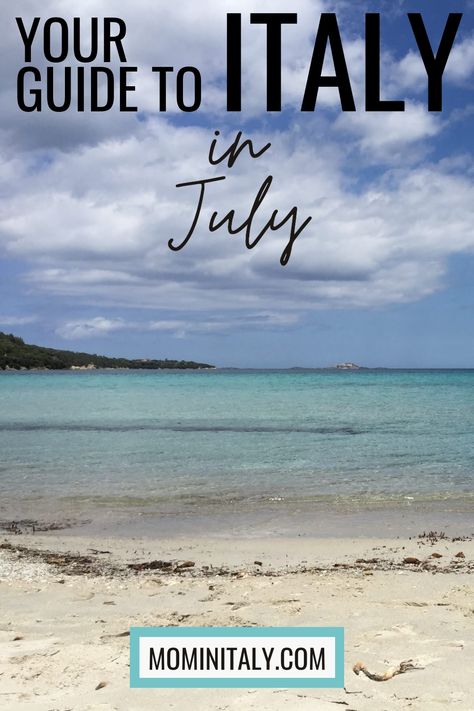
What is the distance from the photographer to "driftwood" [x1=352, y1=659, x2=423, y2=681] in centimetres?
521

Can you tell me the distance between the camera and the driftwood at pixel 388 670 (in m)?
5.21

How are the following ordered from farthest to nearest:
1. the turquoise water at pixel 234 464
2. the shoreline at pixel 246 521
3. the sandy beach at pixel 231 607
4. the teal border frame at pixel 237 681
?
1. the turquoise water at pixel 234 464
2. the shoreline at pixel 246 521
3. the teal border frame at pixel 237 681
4. the sandy beach at pixel 231 607

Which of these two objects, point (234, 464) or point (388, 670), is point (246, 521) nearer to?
Result: point (234, 464)

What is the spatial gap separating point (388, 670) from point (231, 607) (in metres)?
2.20

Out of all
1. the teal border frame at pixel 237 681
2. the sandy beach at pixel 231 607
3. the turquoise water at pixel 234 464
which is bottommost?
the turquoise water at pixel 234 464

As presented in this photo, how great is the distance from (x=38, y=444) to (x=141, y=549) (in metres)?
15.7

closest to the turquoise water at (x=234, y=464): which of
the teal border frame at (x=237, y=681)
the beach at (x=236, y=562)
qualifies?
the beach at (x=236, y=562)

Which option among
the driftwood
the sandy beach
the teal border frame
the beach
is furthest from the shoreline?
the driftwood

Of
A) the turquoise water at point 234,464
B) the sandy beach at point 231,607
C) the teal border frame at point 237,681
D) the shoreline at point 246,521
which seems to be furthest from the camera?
the turquoise water at point 234,464

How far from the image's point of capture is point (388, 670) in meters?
5.31

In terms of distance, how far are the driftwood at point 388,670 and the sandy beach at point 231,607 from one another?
50mm

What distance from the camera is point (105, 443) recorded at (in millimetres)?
25688

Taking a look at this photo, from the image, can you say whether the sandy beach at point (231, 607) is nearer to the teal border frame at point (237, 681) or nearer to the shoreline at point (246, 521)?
the teal border frame at point (237, 681)

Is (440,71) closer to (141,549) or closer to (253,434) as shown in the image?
(141,549)
